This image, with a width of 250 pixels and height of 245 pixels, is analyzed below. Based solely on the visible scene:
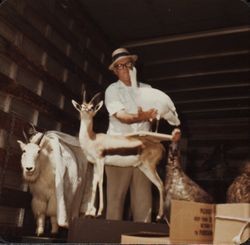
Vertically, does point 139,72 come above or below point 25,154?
above

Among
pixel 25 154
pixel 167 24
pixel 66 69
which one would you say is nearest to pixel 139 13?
pixel 167 24

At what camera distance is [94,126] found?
125 centimetres

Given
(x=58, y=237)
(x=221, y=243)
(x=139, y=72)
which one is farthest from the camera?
(x=139, y=72)

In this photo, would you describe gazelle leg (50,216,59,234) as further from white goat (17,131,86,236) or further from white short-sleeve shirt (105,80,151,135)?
white short-sleeve shirt (105,80,151,135)

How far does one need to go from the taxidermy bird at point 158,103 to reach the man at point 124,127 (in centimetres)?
2

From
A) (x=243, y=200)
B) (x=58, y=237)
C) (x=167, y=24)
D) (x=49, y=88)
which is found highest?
(x=167, y=24)

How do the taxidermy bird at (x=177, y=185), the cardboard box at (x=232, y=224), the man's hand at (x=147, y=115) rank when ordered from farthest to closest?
the man's hand at (x=147, y=115) < the taxidermy bird at (x=177, y=185) < the cardboard box at (x=232, y=224)

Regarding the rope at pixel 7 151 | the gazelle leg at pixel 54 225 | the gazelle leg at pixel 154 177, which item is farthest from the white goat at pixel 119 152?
the rope at pixel 7 151

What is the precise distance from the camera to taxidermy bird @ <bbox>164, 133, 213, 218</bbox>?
1.11 meters

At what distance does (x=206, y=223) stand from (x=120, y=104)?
0.44 m

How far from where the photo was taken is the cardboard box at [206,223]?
100 cm

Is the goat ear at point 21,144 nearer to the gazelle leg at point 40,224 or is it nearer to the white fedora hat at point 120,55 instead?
the gazelle leg at point 40,224

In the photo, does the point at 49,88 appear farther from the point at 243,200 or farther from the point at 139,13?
the point at 243,200

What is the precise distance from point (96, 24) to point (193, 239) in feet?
2.49
